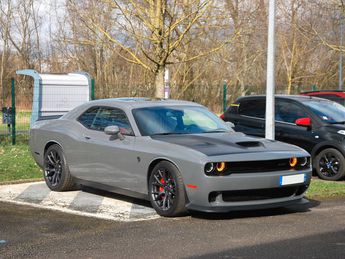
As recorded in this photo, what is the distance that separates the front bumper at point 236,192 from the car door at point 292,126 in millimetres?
4323

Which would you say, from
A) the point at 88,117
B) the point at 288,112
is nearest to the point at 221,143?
the point at 88,117

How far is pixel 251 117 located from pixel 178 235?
6612 mm

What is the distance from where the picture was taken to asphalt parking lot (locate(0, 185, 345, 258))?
547 centimetres

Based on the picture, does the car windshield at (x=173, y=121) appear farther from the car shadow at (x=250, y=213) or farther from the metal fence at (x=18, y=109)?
the metal fence at (x=18, y=109)

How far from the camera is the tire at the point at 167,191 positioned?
6895mm

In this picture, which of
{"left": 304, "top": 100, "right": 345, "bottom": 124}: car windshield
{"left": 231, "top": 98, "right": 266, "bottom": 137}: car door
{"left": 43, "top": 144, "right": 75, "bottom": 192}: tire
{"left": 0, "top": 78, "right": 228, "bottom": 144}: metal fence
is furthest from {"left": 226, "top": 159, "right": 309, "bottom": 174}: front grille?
{"left": 0, "top": 78, "right": 228, "bottom": 144}: metal fence

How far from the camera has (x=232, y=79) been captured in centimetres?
3909

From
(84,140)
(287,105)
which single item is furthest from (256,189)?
(287,105)

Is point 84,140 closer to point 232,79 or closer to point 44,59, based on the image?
point 232,79

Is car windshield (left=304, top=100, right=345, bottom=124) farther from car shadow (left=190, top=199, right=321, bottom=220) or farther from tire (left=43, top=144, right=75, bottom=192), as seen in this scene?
tire (left=43, top=144, right=75, bottom=192)

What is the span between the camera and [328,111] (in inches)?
461

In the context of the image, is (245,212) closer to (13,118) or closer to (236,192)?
(236,192)

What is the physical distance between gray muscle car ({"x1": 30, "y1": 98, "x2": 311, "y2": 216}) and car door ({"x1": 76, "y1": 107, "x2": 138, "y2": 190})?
13mm

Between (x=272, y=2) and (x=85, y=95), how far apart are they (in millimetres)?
7122
